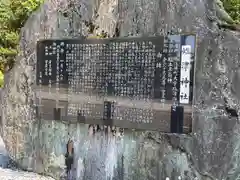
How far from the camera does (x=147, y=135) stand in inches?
152

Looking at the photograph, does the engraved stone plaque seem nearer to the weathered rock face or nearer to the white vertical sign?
the white vertical sign

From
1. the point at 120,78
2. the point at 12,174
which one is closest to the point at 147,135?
the point at 120,78

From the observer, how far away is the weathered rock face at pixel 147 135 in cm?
347

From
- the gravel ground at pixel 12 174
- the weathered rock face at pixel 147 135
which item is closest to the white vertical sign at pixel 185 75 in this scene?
the weathered rock face at pixel 147 135

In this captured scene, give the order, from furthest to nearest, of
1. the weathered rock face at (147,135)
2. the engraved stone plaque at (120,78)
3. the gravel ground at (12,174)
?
1. the gravel ground at (12,174)
2. the engraved stone plaque at (120,78)
3. the weathered rock face at (147,135)

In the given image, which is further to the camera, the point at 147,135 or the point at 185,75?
the point at 147,135

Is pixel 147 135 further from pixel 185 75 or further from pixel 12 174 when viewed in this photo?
pixel 12 174

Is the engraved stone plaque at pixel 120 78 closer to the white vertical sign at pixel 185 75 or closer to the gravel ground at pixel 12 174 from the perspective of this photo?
the white vertical sign at pixel 185 75

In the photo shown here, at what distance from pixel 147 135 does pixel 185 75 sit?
2.77 ft

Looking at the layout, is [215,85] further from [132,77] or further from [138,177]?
[138,177]

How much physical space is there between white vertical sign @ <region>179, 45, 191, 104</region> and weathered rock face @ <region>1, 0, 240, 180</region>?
10 cm

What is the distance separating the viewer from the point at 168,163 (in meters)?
3.74

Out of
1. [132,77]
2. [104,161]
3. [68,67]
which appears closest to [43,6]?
[68,67]

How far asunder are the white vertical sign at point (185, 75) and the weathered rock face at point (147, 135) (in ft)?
0.34
